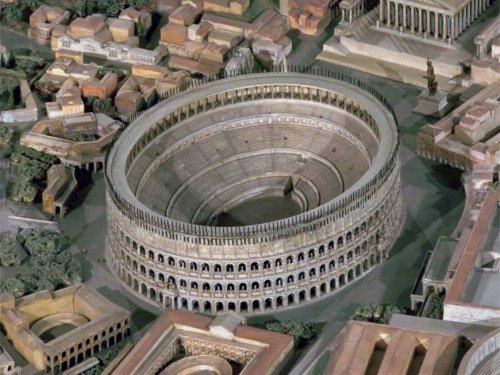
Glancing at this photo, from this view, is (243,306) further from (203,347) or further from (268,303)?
(203,347)

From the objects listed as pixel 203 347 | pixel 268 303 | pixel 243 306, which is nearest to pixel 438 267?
pixel 268 303

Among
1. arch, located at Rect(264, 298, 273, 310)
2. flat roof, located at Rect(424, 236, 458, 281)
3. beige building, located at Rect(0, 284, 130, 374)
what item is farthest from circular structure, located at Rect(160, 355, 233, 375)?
flat roof, located at Rect(424, 236, 458, 281)

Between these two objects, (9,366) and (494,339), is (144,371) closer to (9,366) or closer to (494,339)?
(9,366)

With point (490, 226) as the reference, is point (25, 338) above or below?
below

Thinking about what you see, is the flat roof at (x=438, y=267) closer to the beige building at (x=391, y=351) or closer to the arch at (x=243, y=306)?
the beige building at (x=391, y=351)

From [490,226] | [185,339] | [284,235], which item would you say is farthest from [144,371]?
[490,226]

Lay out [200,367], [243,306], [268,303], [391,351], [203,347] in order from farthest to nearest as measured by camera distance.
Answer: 1. [268,303]
2. [243,306]
3. [203,347]
4. [200,367]
5. [391,351]

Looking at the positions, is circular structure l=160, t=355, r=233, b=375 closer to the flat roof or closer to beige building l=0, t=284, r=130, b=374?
beige building l=0, t=284, r=130, b=374
